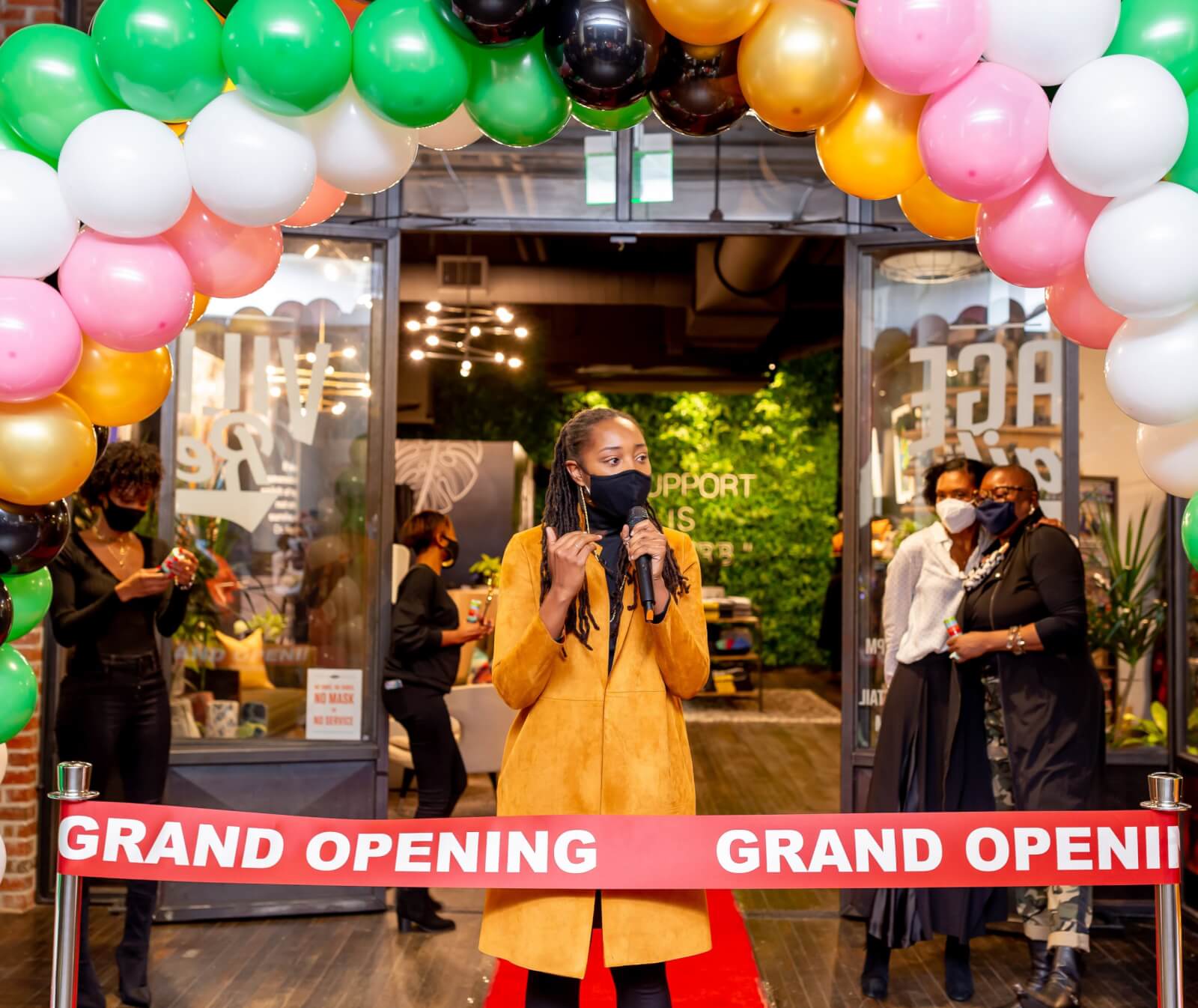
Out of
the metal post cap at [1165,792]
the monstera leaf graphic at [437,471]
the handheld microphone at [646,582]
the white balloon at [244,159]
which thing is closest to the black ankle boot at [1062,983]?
the metal post cap at [1165,792]

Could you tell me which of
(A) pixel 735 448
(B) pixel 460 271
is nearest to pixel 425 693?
(B) pixel 460 271

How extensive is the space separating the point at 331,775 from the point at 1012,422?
3.04m

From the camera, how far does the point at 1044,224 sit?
2.08 meters

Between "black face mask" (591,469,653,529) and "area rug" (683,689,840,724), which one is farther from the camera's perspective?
"area rug" (683,689,840,724)

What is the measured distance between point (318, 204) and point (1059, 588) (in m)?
2.42

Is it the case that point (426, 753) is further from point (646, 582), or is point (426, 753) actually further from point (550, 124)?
point (550, 124)

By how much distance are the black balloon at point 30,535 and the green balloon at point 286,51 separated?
929mm

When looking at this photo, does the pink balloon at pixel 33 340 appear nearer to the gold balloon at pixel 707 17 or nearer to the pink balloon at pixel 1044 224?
the gold balloon at pixel 707 17

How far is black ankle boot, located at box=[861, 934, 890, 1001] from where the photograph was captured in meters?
3.63

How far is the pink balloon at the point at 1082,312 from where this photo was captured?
221 cm

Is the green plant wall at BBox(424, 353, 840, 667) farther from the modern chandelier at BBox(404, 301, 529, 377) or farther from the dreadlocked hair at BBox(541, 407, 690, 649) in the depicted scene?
the dreadlocked hair at BBox(541, 407, 690, 649)

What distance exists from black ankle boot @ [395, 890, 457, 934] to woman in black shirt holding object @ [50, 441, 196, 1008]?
1.00 meters

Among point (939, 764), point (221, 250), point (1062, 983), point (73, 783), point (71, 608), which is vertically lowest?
point (1062, 983)

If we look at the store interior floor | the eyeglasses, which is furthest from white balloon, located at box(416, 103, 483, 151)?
the store interior floor
